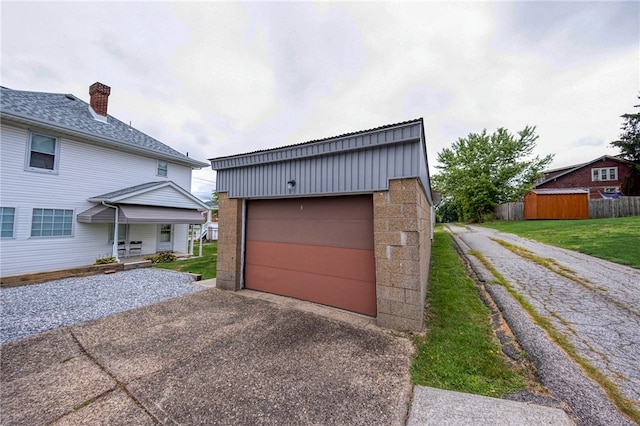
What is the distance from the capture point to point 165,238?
44.7ft

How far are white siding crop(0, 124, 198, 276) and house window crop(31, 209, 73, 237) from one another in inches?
6.3

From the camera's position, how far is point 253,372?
2.76 meters

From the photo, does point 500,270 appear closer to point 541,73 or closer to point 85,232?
point 541,73

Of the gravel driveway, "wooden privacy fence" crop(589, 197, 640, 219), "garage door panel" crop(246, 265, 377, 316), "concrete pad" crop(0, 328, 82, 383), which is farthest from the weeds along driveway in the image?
"wooden privacy fence" crop(589, 197, 640, 219)

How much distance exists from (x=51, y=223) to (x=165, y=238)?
188 inches

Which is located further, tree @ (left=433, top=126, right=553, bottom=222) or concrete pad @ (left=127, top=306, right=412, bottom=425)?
tree @ (left=433, top=126, right=553, bottom=222)

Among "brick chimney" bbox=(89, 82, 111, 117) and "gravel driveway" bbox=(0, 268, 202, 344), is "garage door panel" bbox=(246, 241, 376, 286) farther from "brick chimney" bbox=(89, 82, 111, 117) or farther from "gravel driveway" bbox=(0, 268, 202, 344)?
"brick chimney" bbox=(89, 82, 111, 117)

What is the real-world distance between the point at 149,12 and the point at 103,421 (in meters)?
9.57

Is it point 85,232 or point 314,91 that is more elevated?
point 314,91

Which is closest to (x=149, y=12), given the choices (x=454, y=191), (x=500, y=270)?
(x=500, y=270)

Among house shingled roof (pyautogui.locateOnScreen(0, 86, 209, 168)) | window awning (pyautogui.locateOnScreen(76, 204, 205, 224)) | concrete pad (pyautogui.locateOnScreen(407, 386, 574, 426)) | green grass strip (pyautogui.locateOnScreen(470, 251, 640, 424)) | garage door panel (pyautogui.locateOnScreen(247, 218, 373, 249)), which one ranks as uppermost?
house shingled roof (pyautogui.locateOnScreen(0, 86, 209, 168))

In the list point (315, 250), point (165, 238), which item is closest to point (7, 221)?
point (165, 238)

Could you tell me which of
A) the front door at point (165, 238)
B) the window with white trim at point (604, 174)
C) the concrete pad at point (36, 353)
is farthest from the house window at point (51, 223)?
the window with white trim at point (604, 174)

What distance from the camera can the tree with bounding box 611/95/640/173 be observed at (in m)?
20.1
